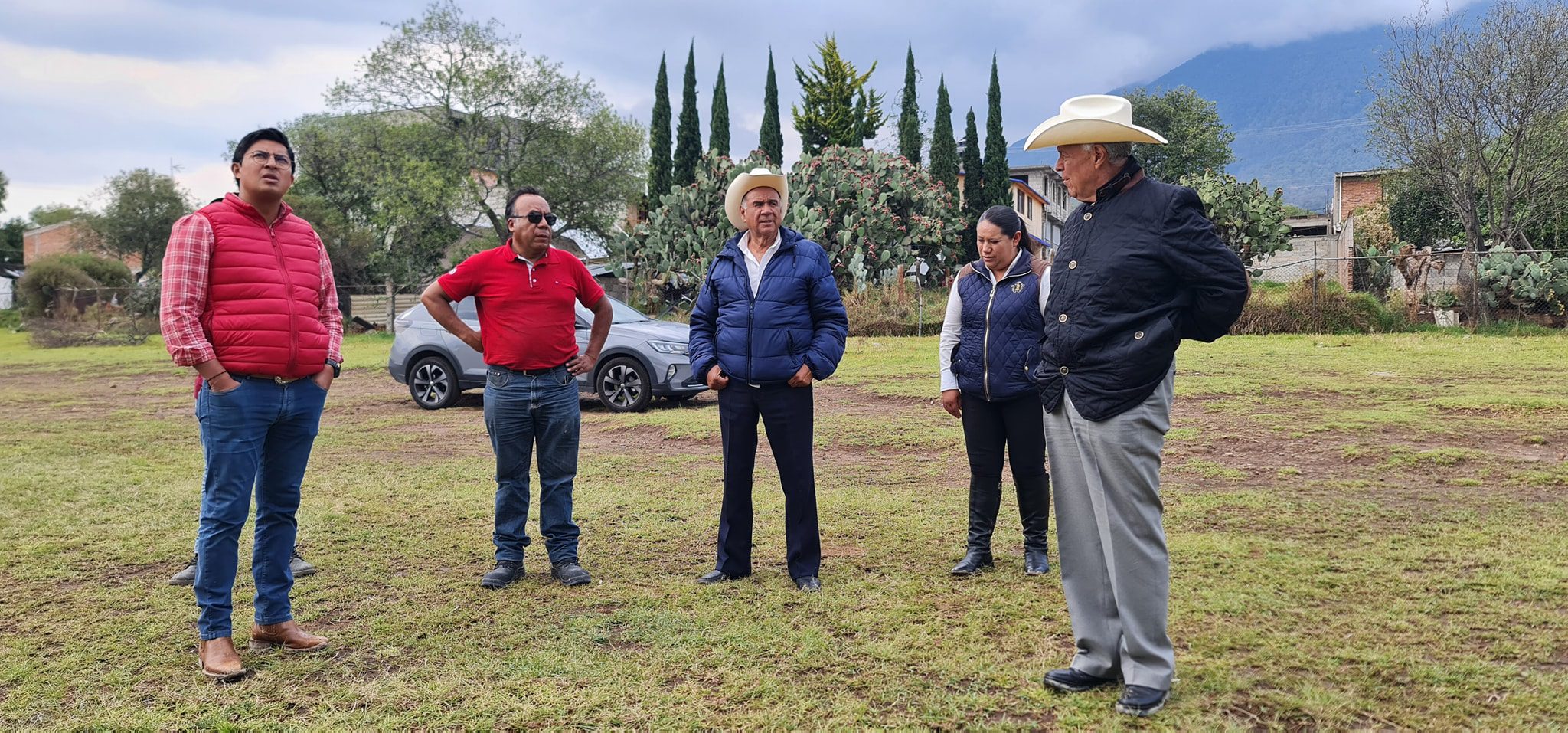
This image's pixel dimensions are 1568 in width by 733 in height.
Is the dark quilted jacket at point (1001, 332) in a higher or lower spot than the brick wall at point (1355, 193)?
A: lower

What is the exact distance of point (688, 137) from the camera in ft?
134

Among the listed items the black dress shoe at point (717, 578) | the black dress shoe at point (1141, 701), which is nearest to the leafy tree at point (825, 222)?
the black dress shoe at point (717, 578)

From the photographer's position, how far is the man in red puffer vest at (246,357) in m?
3.81

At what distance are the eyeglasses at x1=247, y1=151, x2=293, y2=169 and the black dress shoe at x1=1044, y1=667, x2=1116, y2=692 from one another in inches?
132

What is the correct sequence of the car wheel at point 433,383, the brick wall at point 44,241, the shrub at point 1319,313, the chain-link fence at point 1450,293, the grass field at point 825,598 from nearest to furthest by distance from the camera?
the grass field at point 825,598 < the car wheel at point 433,383 < the chain-link fence at point 1450,293 < the shrub at point 1319,313 < the brick wall at point 44,241

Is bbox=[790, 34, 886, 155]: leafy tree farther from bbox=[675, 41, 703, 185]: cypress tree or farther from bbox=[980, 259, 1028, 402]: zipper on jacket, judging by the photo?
bbox=[980, 259, 1028, 402]: zipper on jacket

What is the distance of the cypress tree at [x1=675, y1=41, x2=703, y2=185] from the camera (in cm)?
3975

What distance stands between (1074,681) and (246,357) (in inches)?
123

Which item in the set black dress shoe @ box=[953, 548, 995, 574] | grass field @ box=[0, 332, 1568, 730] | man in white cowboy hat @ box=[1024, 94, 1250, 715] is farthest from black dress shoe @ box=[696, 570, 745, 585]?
man in white cowboy hat @ box=[1024, 94, 1250, 715]

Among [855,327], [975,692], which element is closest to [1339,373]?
[855,327]

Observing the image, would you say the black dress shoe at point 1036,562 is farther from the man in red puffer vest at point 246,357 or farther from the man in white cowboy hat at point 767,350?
the man in red puffer vest at point 246,357

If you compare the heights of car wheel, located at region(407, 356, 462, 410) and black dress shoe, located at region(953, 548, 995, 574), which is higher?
car wheel, located at region(407, 356, 462, 410)

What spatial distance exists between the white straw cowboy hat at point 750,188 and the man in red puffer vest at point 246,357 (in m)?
1.90

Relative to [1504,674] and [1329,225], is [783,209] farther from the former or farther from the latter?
[1329,225]
